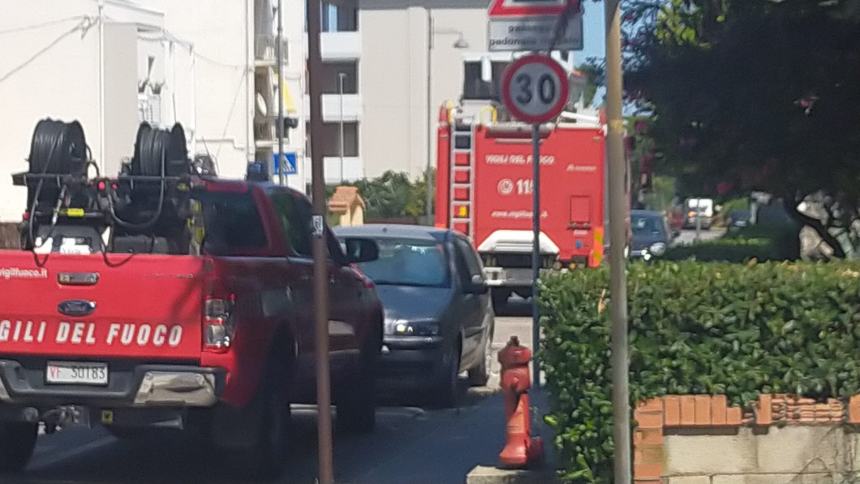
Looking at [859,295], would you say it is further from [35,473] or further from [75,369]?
[35,473]

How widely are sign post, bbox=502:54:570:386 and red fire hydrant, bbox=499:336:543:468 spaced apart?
2.11 metres

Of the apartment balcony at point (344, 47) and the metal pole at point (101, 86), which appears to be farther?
the apartment balcony at point (344, 47)

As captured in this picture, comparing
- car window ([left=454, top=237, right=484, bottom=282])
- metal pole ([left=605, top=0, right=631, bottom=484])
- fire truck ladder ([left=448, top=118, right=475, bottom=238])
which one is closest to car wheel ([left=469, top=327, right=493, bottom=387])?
car window ([left=454, top=237, right=484, bottom=282])

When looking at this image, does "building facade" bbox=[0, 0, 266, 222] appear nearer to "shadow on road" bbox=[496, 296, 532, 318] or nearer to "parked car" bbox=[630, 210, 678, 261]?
"parked car" bbox=[630, 210, 678, 261]

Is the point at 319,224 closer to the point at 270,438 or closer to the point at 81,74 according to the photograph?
the point at 270,438

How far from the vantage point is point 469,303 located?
1439 cm

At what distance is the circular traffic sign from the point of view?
10883 mm

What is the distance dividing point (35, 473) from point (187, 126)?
3406cm

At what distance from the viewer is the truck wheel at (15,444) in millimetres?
9945

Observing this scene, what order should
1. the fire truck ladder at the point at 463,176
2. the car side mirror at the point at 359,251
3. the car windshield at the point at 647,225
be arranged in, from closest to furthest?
the car side mirror at the point at 359,251 → the fire truck ladder at the point at 463,176 → the car windshield at the point at 647,225

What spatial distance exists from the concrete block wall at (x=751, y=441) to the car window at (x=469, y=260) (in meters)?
7.25

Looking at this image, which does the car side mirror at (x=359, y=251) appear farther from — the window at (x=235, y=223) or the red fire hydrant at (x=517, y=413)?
the red fire hydrant at (x=517, y=413)

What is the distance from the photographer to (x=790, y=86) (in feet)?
28.9

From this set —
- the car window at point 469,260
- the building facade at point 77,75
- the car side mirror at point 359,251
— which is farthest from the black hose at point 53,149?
the building facade at point 77,75
